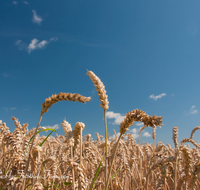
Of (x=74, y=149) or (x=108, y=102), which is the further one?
(x=74, y=149)

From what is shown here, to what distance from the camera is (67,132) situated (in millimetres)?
1565

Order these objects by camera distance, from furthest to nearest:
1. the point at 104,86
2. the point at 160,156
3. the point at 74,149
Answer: the point at 160,156 → the point at 74,149 → the point at 104,86

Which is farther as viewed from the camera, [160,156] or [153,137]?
[153,137]

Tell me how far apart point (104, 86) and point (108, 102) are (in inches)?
6.9

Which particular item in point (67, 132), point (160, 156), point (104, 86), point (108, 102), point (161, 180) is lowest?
point (161, 180)

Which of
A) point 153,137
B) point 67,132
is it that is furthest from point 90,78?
point 153,137

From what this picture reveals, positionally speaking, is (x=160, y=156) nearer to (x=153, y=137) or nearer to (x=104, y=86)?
(x=104, y=86)

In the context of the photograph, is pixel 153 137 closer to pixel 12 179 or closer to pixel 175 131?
pixel 175 131

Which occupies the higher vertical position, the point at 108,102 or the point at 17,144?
the point at 108,102

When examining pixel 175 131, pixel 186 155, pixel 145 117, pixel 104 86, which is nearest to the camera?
pixel 145 117

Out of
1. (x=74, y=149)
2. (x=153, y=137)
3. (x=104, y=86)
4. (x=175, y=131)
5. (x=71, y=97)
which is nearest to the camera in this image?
(x=71, y=97)

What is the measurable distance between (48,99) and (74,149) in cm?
65

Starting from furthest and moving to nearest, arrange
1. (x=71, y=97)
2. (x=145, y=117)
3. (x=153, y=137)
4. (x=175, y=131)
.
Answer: (x=153, y=137) → (x=175, y=131) → (x=71, y=97) → (x=145, y=117)

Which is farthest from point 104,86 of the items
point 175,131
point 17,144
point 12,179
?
point 175,131
